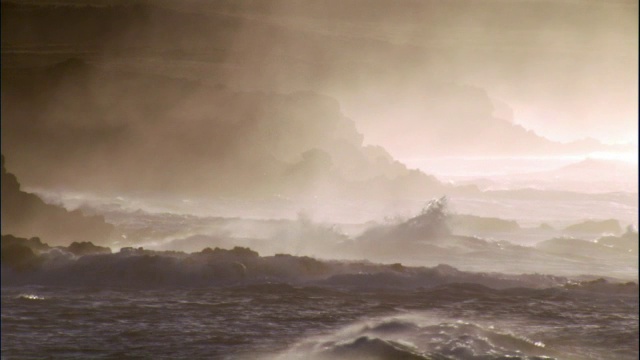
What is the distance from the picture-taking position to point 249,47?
62.4 ft

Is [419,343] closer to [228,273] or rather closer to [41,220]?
[228,273]

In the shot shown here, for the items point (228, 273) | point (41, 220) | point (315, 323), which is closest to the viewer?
point (315, 323)

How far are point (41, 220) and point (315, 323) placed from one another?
5990 mm

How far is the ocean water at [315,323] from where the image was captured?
6.45 meters

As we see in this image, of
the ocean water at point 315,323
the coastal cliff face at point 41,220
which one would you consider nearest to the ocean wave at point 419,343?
the ocean water at point 315,323

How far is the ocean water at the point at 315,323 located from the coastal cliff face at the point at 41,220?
2759 millimetres

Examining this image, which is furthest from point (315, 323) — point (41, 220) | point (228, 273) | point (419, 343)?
point (41, 220)

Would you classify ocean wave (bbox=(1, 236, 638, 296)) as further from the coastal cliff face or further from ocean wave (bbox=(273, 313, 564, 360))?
the coastal cliff face

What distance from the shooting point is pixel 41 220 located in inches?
443

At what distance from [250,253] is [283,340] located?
2.89m

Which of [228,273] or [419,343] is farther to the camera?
[228,273]

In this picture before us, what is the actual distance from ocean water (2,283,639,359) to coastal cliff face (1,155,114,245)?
9.05 feet

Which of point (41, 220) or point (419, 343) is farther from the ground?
point (41, 220)

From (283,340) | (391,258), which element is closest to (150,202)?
(391,258)
